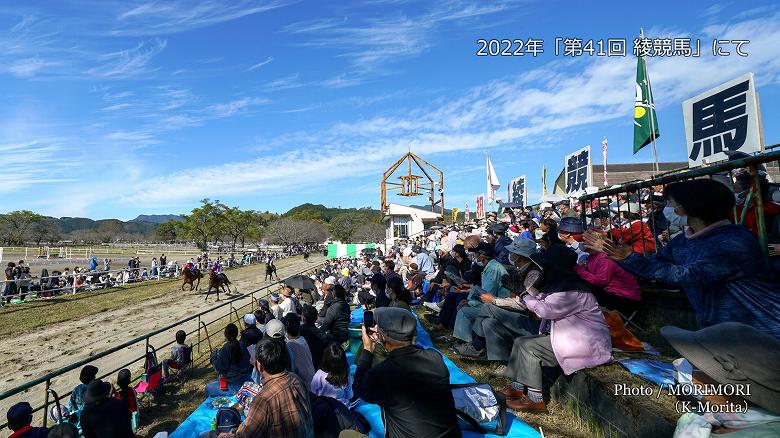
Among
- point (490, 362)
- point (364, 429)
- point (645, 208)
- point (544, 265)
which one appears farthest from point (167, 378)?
point (645, 208)

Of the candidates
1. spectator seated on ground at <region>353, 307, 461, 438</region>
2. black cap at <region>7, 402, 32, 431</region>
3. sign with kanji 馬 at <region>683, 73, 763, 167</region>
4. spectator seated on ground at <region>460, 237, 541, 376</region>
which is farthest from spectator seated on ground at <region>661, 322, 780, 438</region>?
black cap at <region>7, 402, 32, 431</region>

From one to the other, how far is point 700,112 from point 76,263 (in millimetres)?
46189

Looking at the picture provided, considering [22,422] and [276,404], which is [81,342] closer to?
[22,422]

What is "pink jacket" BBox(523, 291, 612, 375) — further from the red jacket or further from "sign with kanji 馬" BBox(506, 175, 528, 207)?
"sign with kanji 馬" BBox(506, 175, 528, 207)

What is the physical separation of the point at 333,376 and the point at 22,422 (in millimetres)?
3013

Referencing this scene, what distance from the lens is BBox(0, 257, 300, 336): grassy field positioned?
13.6m

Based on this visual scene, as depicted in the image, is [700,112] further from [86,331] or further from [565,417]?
[86,331]

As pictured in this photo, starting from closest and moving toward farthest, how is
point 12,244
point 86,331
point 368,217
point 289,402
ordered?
1. point 289,402
2. point 86,331
3. point 12,244
4. point 368,217

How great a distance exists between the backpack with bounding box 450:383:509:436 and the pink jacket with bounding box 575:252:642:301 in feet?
5.63

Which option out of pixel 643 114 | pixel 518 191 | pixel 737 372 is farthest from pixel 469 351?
pixel 518 191

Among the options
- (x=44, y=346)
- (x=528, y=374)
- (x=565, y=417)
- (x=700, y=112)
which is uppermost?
(x=700, y=112)

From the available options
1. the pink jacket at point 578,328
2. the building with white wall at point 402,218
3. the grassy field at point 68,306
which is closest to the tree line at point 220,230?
the building with white wall at point 402,218

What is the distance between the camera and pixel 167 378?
7188 mm

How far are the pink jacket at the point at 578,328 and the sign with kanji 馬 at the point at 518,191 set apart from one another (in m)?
12.4
